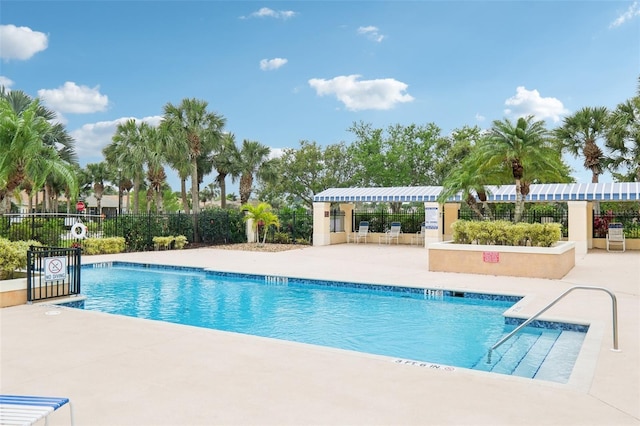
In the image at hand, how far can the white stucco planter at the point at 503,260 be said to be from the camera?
41.3 feet

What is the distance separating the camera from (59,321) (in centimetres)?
770

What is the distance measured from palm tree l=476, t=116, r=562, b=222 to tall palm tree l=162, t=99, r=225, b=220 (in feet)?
60.5

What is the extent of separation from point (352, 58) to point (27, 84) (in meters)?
17.4

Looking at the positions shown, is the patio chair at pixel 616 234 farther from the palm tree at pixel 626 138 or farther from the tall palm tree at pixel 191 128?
the tall palm tree at pixel 191 128

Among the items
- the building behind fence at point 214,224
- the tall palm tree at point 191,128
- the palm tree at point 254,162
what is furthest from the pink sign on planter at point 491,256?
the palm tree at point 254,162

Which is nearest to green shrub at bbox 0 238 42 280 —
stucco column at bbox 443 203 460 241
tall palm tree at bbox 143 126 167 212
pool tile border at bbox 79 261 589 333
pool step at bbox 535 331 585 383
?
pool tile border at bbox 79 261 589 333

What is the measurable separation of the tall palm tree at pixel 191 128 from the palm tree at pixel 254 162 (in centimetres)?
445

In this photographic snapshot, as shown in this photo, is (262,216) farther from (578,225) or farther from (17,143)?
(578,225)

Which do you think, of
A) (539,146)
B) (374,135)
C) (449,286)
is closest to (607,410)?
(449,286)

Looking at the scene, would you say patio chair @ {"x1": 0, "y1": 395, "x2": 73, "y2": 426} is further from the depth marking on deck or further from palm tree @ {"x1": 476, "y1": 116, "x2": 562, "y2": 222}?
palm tree @ {"x1": 476, "y1": 116, "x2": 562, "y2": 222}

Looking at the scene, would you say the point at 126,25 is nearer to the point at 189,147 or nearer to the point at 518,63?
the point at 189,147

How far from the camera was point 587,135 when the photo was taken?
3003 cm

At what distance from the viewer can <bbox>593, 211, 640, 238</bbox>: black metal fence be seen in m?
22.3

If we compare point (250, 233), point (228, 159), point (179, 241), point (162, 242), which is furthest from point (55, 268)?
point (228, 159)
